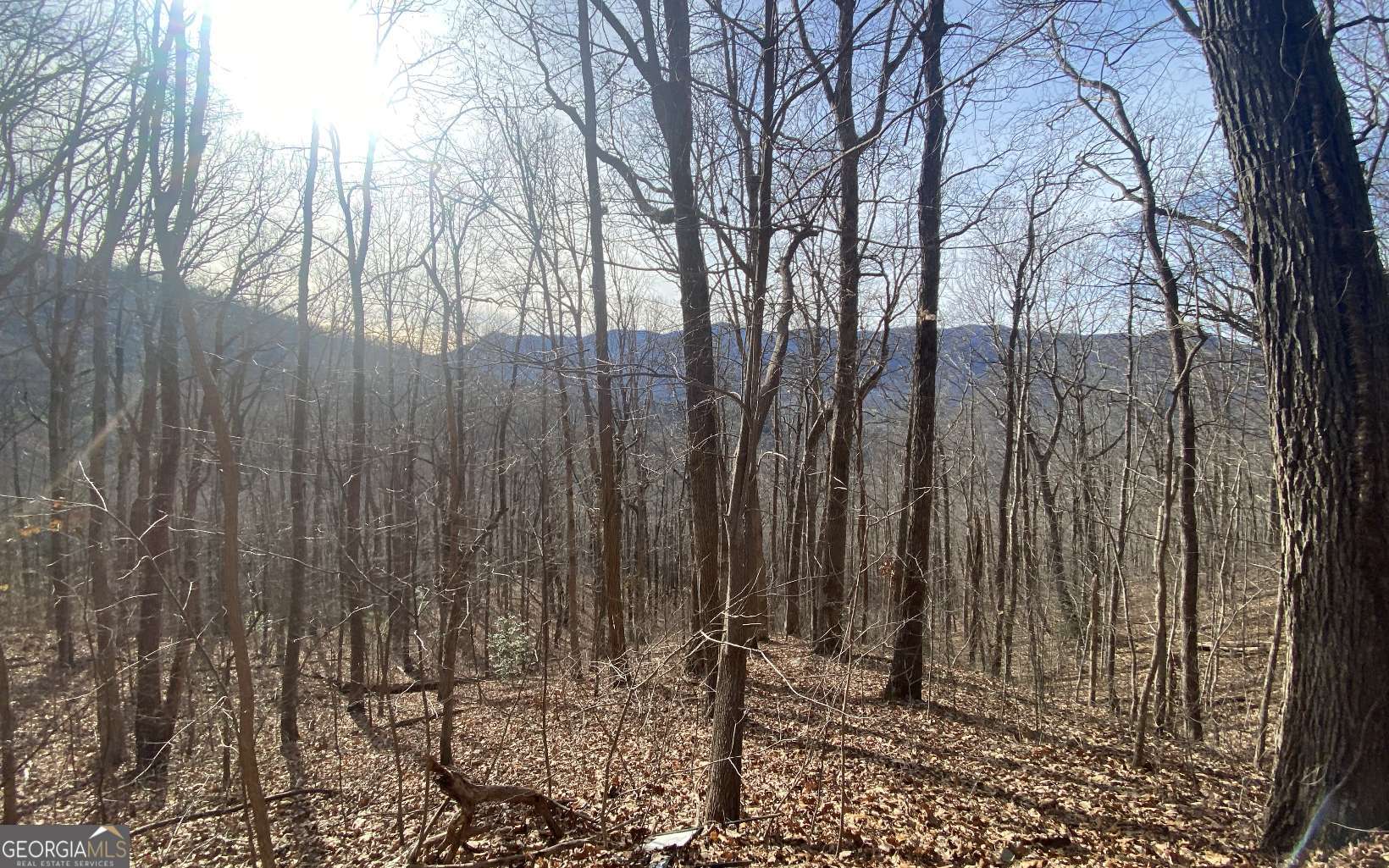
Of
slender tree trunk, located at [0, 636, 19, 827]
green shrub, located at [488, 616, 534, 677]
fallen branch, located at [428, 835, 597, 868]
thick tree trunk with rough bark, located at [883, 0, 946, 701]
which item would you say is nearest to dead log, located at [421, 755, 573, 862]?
fallen branch, located at [428, 835, 597, 868]

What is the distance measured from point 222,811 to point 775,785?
14.6 feet

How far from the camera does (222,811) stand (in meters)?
5.35

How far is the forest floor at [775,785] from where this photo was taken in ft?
14.3

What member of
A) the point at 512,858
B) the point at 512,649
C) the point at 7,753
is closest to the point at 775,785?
the point at 512,858

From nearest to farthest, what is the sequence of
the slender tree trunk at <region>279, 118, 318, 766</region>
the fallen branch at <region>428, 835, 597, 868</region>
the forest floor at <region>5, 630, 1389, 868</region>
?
1. the fallen branch at <region>428, 835, 597, 868</region>
2. the forest floor at <region>5, 630, 1389, 868</region>
3. the slender tree trunk at <region>279, 118, 318, 766</region>

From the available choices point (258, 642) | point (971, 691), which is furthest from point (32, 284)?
point (971, 691)

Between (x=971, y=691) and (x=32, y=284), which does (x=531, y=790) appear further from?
(x=32, y=284)

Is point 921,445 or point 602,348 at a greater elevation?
point 602,348

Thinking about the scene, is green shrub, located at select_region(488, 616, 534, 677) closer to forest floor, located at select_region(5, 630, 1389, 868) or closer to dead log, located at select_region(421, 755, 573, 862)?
forest floor, located at select_region(5, 630, 1389, 868)

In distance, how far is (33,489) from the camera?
19.8m

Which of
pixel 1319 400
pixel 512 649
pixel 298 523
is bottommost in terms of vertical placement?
pixel 512 649

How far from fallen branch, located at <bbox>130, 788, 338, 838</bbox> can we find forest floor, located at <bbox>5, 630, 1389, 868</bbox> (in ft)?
0.31

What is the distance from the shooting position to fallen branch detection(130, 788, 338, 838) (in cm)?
531

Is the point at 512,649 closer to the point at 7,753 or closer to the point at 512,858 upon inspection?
the point at 7,753
